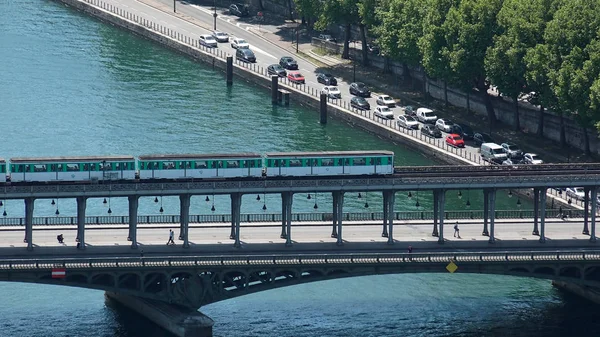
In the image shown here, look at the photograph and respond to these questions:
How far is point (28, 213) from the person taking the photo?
655ft

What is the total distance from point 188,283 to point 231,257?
15.3 feet

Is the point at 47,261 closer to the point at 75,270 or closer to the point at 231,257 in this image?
the point at 75,270

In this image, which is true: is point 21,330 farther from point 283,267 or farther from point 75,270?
point 283,267

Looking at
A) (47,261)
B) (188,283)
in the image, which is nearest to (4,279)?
(47,261)

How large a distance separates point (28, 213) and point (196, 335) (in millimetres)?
19332

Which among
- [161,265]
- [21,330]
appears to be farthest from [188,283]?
[21,330]

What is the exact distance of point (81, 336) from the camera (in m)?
199

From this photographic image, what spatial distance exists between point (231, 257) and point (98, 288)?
1265cm

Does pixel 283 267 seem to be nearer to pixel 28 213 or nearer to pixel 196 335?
pixel 196 335

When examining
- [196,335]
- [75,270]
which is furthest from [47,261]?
[196,335]

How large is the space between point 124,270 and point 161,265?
136 inches

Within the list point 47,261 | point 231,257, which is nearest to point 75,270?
point 47,261

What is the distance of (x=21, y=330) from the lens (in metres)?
200

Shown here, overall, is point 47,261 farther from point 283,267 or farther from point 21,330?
point 283,267
